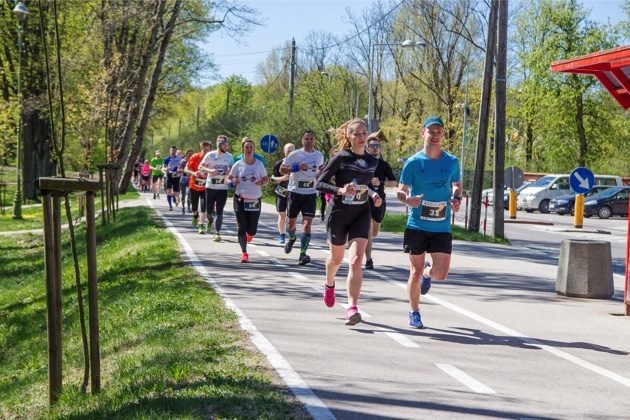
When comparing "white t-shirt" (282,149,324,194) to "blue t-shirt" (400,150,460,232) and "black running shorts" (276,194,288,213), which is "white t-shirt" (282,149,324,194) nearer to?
"black running shorts" (276,194,288,213)

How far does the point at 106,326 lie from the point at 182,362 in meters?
3.01

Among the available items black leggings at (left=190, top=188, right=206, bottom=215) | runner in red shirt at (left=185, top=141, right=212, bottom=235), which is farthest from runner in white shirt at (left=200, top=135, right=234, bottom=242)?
black leggings at (left=190, top=188, right=206, bottom=215)

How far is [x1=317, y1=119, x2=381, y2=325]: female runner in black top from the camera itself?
29.7ft

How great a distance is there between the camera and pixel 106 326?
9.64 m

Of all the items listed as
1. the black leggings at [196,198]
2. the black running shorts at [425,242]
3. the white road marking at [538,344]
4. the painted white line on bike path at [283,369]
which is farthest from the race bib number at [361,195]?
the black leggings at [196,198]

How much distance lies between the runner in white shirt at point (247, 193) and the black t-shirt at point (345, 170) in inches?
227

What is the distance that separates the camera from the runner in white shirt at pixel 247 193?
14953mm

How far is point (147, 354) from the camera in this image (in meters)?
7.49

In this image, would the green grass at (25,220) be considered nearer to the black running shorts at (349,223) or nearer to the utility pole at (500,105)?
the utility pole at (500,105)

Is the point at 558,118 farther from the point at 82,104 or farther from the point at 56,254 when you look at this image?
the point at 56,254

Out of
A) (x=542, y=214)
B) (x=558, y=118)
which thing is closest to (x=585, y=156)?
(x=558, y=118)

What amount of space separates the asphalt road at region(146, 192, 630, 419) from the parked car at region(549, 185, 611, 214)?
31.5 metres

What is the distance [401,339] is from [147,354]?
87.0 inches

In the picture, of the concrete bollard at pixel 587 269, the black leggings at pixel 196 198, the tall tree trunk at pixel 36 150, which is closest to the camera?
the concrete bollard at pixel 587 269
